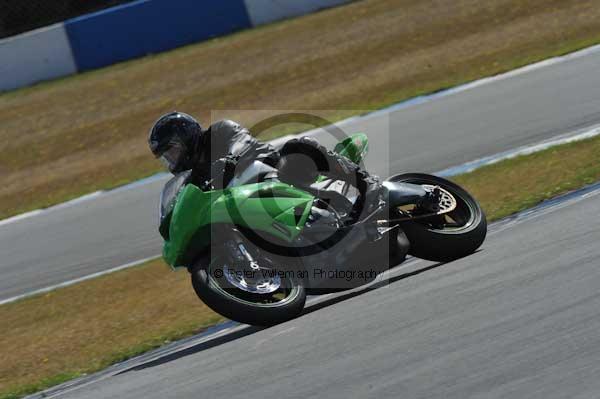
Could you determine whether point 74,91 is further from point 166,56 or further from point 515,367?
point 515,367

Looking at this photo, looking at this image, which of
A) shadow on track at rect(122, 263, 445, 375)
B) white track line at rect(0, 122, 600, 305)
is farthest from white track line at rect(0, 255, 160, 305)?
shadow on track at rect(122, 263, 445, 375)

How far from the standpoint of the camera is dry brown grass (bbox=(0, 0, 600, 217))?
13.3m

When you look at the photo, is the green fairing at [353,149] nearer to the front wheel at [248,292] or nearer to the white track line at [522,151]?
the front wheel at [248,292]

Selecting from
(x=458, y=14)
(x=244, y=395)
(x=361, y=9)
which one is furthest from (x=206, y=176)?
(x=361, y=9)

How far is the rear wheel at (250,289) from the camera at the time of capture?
17.0 ft

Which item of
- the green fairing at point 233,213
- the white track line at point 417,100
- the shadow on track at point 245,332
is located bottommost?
the white track line at point 417,100

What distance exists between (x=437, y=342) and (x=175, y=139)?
7.02ft

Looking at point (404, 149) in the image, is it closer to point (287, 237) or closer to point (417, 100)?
point (417, 100)

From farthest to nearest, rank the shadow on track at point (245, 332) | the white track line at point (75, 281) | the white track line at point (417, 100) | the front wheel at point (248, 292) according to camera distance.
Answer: the white track line at point (417, 100), the white track line at point (75, 281), the shadow on track at point (245, 332), the front wheel at point (248, 292)

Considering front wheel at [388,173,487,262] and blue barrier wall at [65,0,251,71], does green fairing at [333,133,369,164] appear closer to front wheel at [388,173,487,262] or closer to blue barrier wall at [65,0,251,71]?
front wheel at [388,173,487,262]

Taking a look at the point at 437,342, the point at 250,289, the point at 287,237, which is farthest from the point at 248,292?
the point at 437,342

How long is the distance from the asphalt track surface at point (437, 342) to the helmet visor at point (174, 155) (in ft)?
3.41

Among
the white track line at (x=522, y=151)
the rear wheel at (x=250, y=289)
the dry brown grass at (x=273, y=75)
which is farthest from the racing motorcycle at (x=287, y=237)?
the dry brown grass at (x=273, y=75)

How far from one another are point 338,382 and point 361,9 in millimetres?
14338
